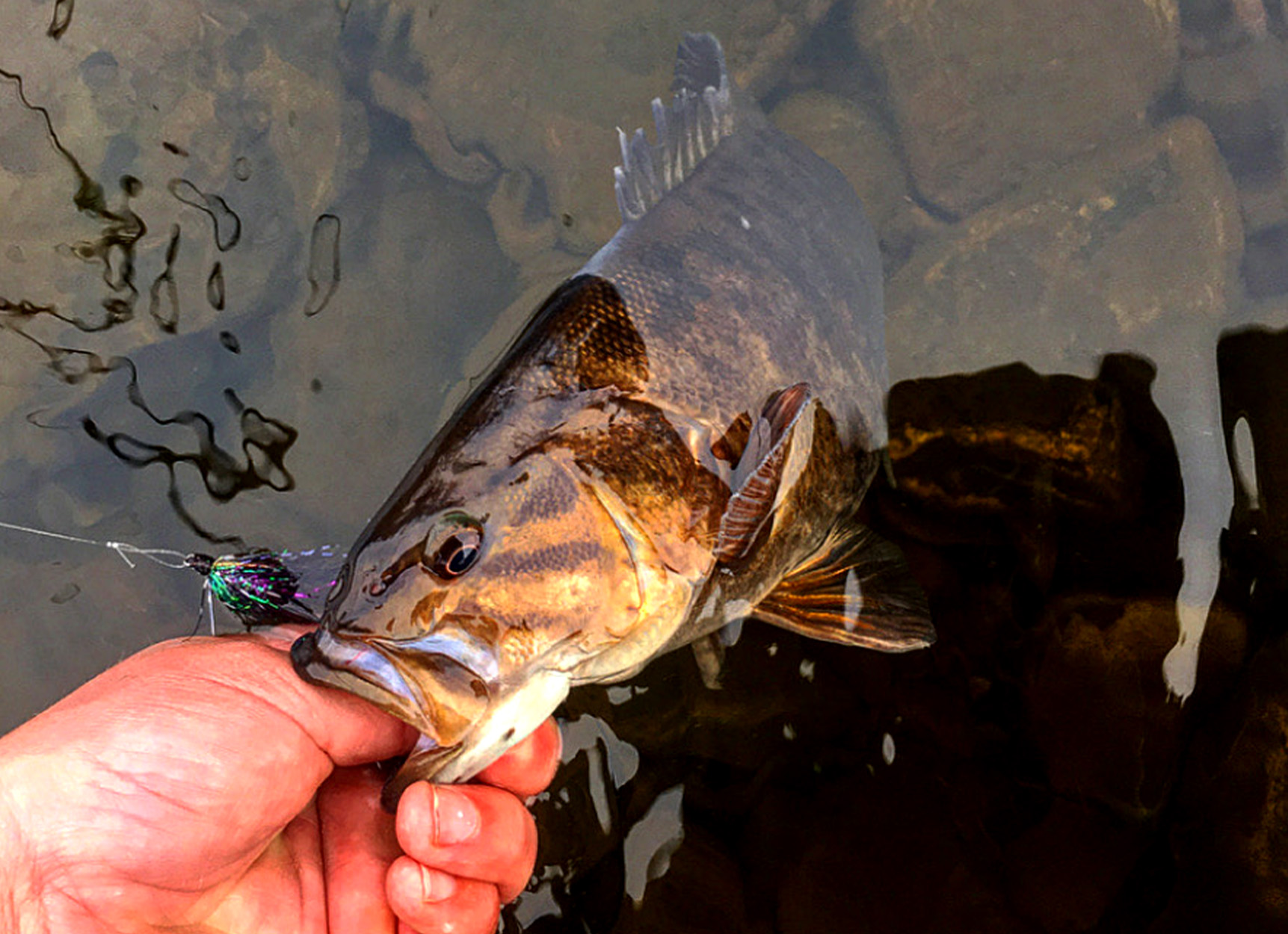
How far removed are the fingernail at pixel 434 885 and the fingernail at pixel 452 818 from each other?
0.15 metres

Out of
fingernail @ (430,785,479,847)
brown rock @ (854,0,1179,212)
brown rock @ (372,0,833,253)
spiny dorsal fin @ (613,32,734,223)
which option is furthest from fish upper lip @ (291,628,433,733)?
brown rock @ (854,0,1179,212)

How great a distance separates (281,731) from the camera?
77.6 inches

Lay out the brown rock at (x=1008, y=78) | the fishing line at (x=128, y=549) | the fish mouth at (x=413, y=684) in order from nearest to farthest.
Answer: the fish mouth at (x=413, y=684), the brown rock at (x=1008, y=78), the fishing line at (x=128, y=549)

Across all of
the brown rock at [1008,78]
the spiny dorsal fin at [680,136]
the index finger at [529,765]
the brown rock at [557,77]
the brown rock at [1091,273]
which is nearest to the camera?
the index finger at [529,765]

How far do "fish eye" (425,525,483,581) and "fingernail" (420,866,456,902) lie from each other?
843 mm

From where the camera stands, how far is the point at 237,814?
195 centimetres

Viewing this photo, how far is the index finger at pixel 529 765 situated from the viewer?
221cm

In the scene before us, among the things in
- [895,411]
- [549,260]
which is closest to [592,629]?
[895,411]

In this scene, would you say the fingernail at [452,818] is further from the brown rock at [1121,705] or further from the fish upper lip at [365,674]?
the brown rock at [1121,705]

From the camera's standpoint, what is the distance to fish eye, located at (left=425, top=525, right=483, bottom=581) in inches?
71.2

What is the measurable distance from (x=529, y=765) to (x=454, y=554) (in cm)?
73

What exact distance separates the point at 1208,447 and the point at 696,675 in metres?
1.78

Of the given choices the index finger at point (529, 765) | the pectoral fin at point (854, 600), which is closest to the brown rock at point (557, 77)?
the pectoral fin at point (854, 600)

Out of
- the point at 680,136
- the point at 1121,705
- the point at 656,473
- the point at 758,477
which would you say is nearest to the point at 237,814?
the point at 656,473
